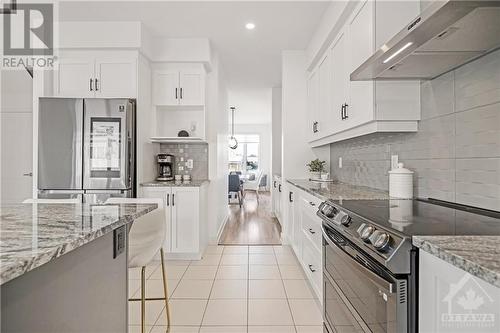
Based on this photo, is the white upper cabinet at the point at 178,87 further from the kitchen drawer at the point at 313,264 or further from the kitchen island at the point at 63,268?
the kitchen island at the point at 63,268

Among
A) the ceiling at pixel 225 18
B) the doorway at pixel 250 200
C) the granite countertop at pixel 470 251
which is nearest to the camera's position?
the granite countertop at pixel 470 251

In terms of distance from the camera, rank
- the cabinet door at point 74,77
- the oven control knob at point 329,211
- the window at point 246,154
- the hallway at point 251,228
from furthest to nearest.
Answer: the window at point 246,154, the hallway at point 251,228, the cabinet door at point 74,77, the oven control knob at point 329,211

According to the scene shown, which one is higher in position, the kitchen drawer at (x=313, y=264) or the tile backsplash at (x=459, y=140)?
the tile backsplash at (x=459, y=140)

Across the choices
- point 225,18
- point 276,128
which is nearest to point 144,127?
point 225,18

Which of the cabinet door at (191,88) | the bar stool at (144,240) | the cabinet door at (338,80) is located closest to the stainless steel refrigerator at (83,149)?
the cabinet door at (191,88)

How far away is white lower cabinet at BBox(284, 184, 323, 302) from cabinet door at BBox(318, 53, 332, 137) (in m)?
0.73

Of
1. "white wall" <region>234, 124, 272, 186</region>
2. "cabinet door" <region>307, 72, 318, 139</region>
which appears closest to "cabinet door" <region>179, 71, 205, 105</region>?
"cabinet door" <region>307, 72, 318, 139</region>

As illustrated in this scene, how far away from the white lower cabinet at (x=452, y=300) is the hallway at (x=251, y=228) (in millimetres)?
3401

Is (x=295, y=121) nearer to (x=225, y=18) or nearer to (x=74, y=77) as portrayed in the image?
(x=225, y=18)

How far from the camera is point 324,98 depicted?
10.2ft

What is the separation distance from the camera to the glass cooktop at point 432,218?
1.00 meters

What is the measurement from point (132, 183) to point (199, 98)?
1356 mm

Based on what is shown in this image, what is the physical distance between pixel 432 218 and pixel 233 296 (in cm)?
183

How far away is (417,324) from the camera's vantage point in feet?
3.02
